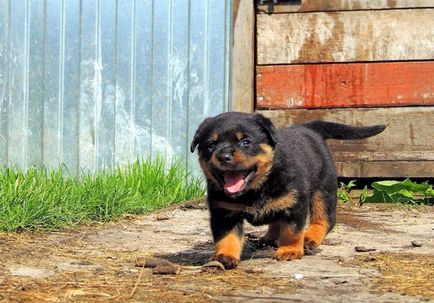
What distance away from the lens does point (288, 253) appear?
441 centimetres

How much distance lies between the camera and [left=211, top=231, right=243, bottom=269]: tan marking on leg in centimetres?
411

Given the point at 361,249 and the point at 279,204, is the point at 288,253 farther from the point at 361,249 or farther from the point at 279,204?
the point at 361,249

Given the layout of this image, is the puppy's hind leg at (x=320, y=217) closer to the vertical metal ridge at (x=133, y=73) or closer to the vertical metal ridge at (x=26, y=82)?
the vertical metal ridge at (x=133, y=73)

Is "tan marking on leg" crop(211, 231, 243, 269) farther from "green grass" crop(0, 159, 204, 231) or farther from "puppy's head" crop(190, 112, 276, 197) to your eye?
"green grass" crop(0, 159, 204, 231)

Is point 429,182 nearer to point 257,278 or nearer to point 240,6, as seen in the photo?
point 240,6

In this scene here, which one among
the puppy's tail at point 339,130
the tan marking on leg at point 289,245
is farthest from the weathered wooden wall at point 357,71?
the tan marking on leg at point 289,245

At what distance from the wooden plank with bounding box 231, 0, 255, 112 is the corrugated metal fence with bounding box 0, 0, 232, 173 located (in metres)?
0.07

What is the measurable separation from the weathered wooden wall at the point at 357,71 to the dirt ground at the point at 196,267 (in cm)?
150

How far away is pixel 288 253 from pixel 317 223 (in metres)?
0.71

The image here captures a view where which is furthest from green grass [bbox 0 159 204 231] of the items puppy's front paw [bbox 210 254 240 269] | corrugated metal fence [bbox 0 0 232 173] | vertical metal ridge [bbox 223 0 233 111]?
puppy's front paw [bbox 210 254 240 269]

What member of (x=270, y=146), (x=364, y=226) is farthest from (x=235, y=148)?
(x=364, y=226)

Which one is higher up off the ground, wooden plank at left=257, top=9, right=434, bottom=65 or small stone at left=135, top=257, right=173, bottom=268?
wooden plank at left=257, top=9, right=434, bottom=65

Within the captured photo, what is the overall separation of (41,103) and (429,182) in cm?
343

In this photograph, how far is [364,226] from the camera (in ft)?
20.0
